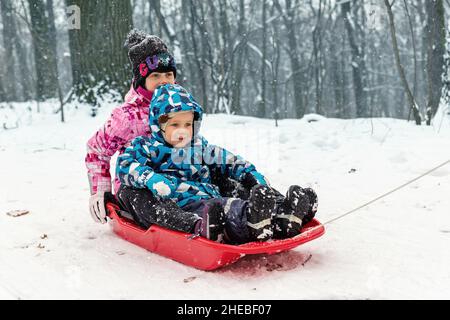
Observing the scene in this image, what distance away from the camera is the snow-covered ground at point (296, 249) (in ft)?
6.31

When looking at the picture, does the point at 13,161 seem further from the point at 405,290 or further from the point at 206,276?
the point at 405,290

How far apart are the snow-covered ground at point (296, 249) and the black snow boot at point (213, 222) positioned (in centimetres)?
17

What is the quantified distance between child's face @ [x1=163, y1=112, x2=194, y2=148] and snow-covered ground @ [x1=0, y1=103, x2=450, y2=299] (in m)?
0.55

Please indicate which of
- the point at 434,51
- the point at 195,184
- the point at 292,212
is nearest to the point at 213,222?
the point at 292,212

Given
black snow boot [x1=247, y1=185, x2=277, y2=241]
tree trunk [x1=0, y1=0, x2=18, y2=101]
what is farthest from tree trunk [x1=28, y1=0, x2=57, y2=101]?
black snow boot [x1=247, y1=185, x2=277, y2=241]

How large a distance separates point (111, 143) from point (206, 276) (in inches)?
40.3

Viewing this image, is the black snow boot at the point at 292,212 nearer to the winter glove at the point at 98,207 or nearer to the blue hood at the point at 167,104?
the blue hood at the point at 167,104

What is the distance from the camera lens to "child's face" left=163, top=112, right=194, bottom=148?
2455mm

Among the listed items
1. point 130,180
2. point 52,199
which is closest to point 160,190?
point 130,180

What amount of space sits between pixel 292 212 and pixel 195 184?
22.3 inches

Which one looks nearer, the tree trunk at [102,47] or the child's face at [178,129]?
the child's face at [178,129]

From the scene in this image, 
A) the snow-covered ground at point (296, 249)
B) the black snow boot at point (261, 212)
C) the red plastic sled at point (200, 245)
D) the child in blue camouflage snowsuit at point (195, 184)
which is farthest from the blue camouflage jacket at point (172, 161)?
the black snow boot at point (261, 212)

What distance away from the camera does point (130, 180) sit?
2.39 metres

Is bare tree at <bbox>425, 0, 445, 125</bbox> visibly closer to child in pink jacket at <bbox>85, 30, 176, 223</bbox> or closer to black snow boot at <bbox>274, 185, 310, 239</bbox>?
child in pink jacket at <bbox>85, 30, 176, 223</bbox>
